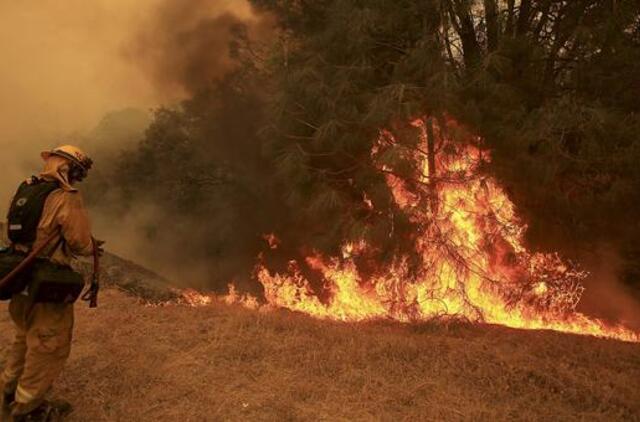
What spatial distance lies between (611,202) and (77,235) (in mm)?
7167

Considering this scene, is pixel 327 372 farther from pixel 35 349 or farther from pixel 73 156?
pixel 73 156

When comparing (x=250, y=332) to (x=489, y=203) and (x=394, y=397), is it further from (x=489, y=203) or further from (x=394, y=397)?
(x=489, y=203)

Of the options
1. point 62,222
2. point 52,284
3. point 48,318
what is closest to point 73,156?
point 62,222

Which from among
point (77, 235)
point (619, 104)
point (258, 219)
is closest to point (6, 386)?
point (77, 235)

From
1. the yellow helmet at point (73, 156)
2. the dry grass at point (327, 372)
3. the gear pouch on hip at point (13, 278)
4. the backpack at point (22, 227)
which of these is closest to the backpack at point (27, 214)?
the backpack at point (22, 227)

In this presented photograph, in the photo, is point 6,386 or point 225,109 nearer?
point 6,386

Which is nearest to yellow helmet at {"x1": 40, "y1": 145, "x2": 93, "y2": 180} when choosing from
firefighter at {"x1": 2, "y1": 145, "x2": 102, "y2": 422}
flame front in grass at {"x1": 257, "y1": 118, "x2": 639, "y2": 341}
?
Result: firefighter at {"x1": 2, "y1": 145, "x2": 102, "y2": 422}

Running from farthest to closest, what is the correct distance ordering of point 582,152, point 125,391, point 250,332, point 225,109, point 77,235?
point 225,109, point 582,152, point 250,332, point 125,391, point 77,235

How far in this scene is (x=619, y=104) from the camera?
8.62 m

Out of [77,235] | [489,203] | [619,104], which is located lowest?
[77,235]

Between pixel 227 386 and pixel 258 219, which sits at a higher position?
pixel 258 219

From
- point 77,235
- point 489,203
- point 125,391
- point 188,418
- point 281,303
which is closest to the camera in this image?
point 77,235

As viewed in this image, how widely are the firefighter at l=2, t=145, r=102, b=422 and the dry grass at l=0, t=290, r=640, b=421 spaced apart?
52 centimetres

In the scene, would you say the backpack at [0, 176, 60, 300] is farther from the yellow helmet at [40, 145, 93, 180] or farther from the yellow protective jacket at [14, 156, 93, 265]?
the yellow helmet at [40, 145, 93, 180]
